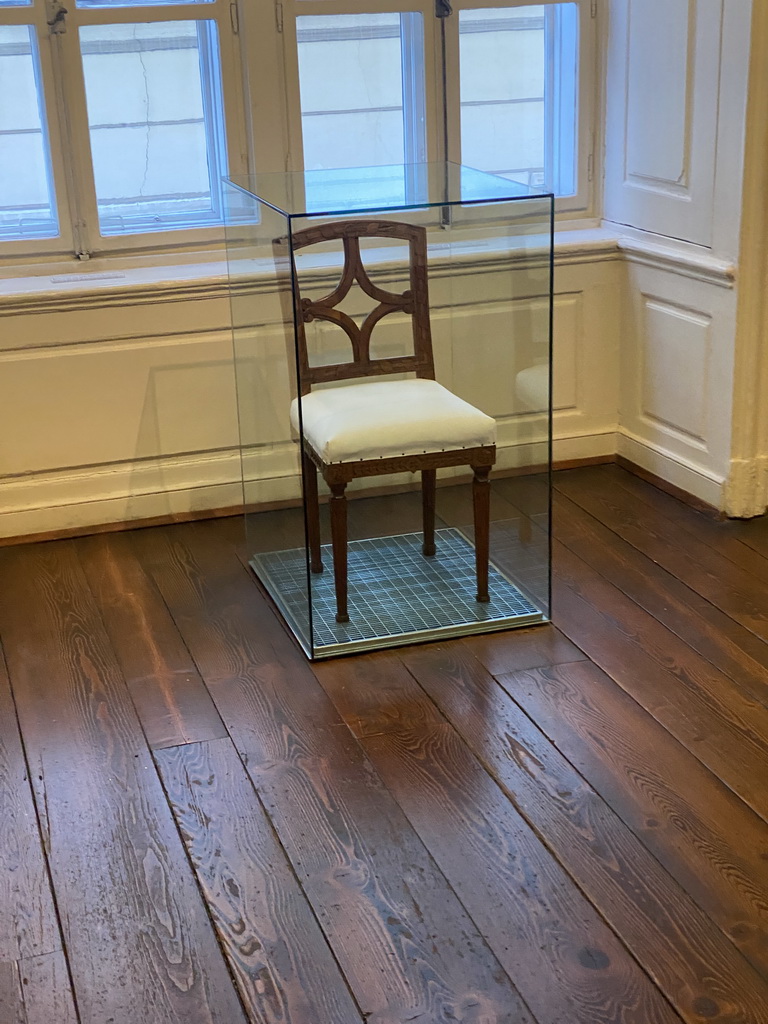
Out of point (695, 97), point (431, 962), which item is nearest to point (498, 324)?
point (695, 97)

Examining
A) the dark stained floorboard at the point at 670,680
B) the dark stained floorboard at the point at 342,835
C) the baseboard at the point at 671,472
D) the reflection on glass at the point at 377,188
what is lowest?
the dark stained floorboard at the point at 342,835

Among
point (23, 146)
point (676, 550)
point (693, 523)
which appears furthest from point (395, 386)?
point (23, 146)

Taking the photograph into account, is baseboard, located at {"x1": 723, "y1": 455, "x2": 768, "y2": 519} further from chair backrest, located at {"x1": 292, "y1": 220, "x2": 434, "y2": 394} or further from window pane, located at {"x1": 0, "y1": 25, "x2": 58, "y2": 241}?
window pane, located at {"x1": 0, "y1": 25, "x2": 58, "y2": 241}

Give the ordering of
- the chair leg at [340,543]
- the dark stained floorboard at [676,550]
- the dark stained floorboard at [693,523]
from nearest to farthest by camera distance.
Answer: the chair leg at [340,543]
the dark stained floorboard at [676,550]
the dark stained floorboard at [693,523]

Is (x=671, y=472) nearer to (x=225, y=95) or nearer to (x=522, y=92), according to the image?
(x=522, y=92)

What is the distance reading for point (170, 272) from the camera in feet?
12.1

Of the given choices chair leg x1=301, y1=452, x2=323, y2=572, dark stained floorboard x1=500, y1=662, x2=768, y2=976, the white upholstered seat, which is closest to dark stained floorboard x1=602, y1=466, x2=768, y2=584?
dark stained floorboard x1=500, y1=662, x2=768, y2=976

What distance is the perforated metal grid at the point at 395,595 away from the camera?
2963mm

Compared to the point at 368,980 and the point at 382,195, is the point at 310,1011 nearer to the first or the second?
the point at 368,980

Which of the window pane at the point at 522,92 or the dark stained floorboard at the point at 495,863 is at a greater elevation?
the window pane at the point at 522,92

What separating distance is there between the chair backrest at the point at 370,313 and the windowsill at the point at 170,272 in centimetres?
87

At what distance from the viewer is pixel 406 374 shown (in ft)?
9.78

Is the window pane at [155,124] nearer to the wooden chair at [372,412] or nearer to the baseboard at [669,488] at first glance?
the wooden chair at [372,412]

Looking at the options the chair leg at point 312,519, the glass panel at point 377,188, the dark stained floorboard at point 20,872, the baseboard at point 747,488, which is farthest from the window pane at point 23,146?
the baseboard at point 747,488
